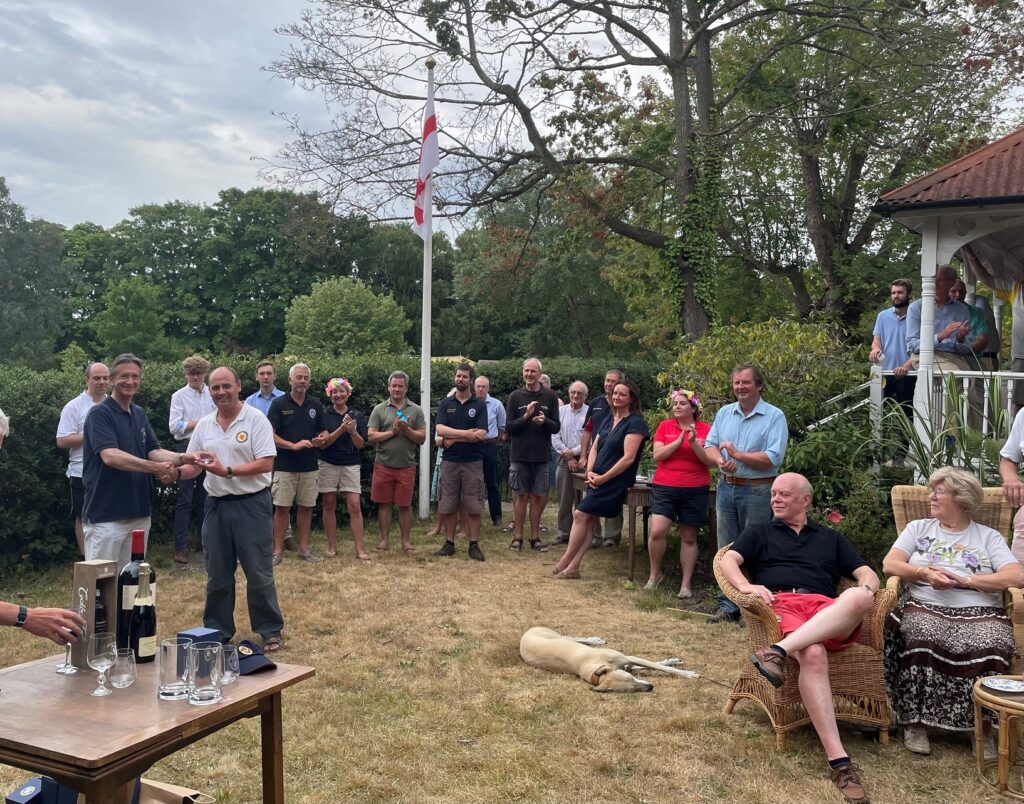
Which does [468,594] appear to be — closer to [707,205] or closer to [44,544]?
[44,544]

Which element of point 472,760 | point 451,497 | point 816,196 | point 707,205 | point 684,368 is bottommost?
point 472,760

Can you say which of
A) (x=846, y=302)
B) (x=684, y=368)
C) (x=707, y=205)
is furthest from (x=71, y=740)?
(x=846, y=302)

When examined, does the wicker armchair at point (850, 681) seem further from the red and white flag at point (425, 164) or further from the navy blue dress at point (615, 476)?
the red and white flag at point (425, 164)

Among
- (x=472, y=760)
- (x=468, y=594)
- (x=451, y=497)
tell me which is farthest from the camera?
(x=451, y=497)

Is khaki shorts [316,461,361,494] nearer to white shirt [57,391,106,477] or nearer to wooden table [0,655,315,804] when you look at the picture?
white shirt [57,391,106,477]

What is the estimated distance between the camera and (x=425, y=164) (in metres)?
11.0

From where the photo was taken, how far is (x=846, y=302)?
61.3 feet

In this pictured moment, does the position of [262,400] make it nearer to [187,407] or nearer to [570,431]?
[187,407]

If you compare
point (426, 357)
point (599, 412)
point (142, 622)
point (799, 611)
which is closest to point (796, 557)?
point (799, 611)

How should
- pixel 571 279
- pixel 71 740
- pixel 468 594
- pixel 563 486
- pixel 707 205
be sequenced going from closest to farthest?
pixel 71 740, pixel 468 594, pixel 563 486, pixel 707 205, pixel 571 279

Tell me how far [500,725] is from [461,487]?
431 cm

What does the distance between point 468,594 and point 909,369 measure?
181 inches

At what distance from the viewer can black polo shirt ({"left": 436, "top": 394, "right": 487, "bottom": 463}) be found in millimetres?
8586

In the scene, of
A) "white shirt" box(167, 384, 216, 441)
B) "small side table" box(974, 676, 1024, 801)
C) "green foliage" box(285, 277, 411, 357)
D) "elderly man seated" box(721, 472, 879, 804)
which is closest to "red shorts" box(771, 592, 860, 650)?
"elderly man seated" box(721, 472, 879, 804)
